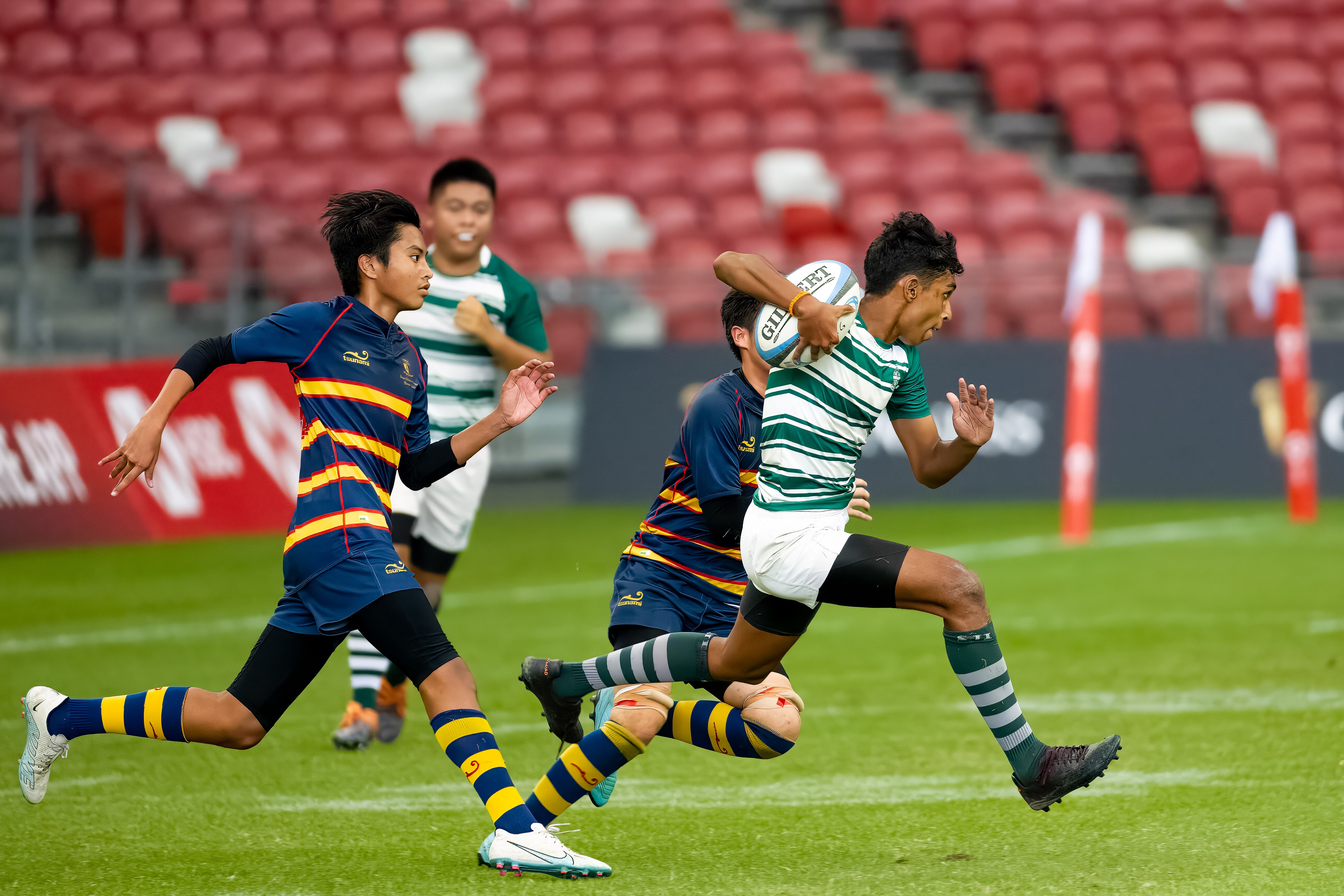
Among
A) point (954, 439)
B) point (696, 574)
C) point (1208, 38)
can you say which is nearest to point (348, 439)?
point (696, 574)

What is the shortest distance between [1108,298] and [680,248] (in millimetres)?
4763

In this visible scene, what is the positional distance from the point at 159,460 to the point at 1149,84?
14101mm

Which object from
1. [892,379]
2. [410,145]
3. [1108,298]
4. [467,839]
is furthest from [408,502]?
[410,145]

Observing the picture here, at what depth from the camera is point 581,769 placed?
14.6 ft

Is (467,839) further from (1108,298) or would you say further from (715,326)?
(1108,298)

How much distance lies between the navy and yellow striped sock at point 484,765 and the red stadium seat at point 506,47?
1738 cm

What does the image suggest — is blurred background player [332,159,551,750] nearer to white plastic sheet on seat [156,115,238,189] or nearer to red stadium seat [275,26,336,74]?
white plastic sheet on seat [156,115,238,189]

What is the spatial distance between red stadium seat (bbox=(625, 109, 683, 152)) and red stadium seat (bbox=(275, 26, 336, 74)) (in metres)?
4.05

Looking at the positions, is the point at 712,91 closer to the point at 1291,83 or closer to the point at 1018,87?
the point at 1018,87

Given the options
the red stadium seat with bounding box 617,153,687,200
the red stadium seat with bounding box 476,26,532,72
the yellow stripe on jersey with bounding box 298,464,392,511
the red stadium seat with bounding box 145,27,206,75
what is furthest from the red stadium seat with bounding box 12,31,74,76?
the yellow stripe on jersey with bounding box 298,464,392,511

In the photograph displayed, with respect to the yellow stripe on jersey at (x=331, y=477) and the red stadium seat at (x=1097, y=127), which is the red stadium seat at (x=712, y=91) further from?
the yellow stripe on jersey at (x=331, y=477)

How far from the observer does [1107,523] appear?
46.1 ft

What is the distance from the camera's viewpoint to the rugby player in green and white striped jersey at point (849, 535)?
169 inches

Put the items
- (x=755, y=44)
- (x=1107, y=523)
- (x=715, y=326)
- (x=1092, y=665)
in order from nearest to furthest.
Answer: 1. (x=1092, y=665)
2. (x=1107, y=523)
3. (x=715, y=326)
4. (x=755, y=44)
